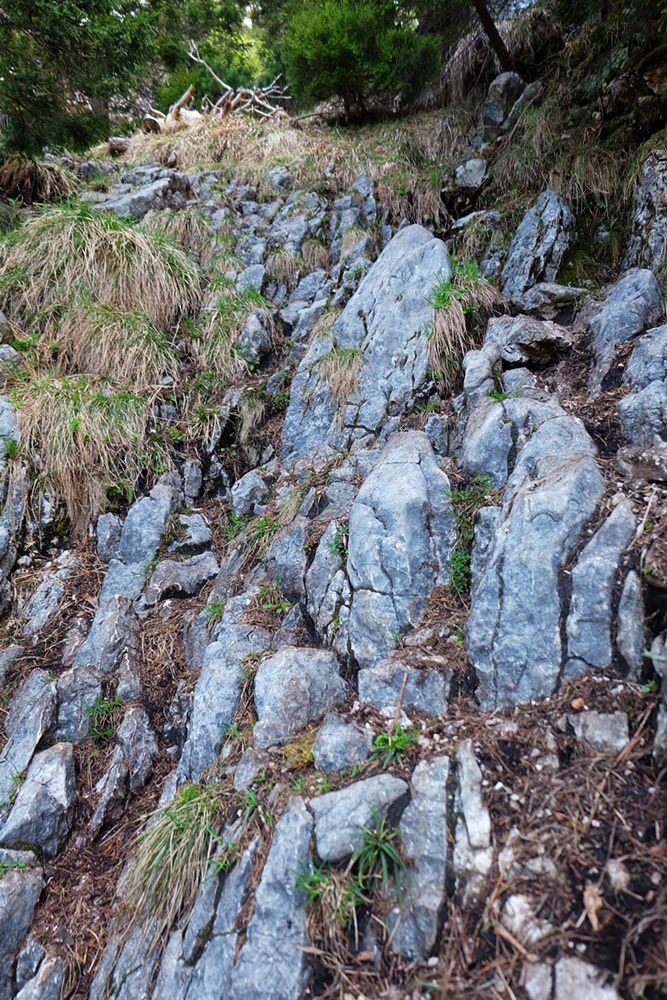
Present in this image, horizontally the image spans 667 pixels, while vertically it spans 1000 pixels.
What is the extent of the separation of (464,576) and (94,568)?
2888mm

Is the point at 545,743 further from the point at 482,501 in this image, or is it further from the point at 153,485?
the point at 153,485

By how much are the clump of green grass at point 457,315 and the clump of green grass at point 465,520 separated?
1.22 metres

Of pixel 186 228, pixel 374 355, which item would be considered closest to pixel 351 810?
pixel 374 355

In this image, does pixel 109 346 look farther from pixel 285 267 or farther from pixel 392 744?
pixel 392 744

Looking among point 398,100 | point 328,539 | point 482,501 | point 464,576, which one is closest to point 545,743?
point 464,576

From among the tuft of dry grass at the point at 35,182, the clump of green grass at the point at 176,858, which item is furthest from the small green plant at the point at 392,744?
the tuft of dry grass at the point at 35,182

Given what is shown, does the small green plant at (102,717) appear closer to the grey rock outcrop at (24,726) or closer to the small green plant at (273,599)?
the grey rock outcrop at (24,726)

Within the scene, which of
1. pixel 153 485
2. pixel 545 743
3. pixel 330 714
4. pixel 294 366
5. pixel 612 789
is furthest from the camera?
pixel 294 366

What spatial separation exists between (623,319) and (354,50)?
19.4 ft

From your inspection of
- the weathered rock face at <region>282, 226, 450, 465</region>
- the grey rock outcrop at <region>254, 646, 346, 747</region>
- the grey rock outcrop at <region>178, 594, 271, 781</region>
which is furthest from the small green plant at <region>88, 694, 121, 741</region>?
the weathered rock face at <region>282, 226, 450, 465</region>

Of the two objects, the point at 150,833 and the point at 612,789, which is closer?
the point at 612,789

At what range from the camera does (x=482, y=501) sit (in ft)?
9.71

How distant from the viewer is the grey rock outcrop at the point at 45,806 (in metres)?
2.75

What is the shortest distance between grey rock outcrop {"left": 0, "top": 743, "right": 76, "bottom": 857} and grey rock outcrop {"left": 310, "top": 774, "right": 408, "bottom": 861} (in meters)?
1.66
